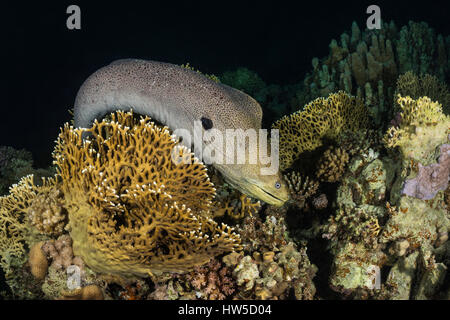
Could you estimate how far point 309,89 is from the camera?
29.2ft

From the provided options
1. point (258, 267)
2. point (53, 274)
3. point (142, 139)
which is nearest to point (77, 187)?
point (142, 139)

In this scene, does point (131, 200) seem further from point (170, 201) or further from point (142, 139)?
point (142, 139)

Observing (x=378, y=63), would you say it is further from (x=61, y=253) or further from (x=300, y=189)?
(x=61, y=253)

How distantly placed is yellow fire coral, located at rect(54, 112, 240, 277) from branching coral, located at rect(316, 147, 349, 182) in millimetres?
1820

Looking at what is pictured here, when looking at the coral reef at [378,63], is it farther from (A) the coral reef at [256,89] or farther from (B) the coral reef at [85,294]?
(B) the coral reef at [85,294]

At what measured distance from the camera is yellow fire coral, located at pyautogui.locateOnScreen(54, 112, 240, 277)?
3.23 m

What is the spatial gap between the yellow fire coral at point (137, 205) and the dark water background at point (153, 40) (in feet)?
37.4

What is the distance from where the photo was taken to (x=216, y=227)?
3.56m

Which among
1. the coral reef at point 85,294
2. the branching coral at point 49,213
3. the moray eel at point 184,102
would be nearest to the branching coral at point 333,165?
the moray eel at point 184,102

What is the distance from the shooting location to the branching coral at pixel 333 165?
4355mm

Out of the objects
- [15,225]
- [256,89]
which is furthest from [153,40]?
[15,225]

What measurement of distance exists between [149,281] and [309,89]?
739 cm

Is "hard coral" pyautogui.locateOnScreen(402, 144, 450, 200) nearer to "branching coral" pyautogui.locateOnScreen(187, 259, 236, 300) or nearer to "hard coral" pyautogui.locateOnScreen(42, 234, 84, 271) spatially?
"branching coral" pyautogui.locateOnScreen(187, 259, 236, 300)

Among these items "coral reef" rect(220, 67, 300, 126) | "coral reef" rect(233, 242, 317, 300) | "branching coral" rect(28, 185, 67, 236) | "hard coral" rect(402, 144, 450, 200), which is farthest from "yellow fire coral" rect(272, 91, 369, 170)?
"coral reef" rect(220, 67, 300, 126)
